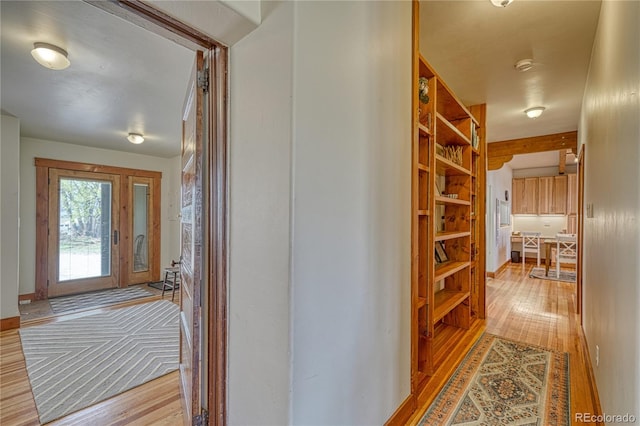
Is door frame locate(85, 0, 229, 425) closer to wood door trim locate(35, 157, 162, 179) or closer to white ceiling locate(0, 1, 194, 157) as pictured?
white ceiling locate(0, 1, 194, 157)

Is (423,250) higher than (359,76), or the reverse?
Answer: (359,76)

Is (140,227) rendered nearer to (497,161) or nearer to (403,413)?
(403,413)

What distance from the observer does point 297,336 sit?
44.0 inches

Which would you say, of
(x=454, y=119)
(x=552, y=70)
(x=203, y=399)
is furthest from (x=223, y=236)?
(x=552, y=70)

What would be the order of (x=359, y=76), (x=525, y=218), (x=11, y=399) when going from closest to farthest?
(x=359, y=76), (x=11, y=399), (x=525, y=218)

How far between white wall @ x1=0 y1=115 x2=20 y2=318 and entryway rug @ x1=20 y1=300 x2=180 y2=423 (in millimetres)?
428

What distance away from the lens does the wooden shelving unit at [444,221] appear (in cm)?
230

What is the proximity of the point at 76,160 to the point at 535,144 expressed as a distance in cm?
793

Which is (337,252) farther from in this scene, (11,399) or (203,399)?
(11,399)

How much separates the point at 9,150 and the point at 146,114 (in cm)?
165

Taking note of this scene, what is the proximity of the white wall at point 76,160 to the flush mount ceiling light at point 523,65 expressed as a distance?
5788 millimetres

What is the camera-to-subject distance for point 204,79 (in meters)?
1.49

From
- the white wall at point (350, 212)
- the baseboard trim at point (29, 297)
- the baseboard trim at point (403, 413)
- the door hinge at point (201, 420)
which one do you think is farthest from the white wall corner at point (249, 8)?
the baseboard trim at point (29, 297)

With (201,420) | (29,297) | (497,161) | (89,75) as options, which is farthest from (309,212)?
(29,297)
